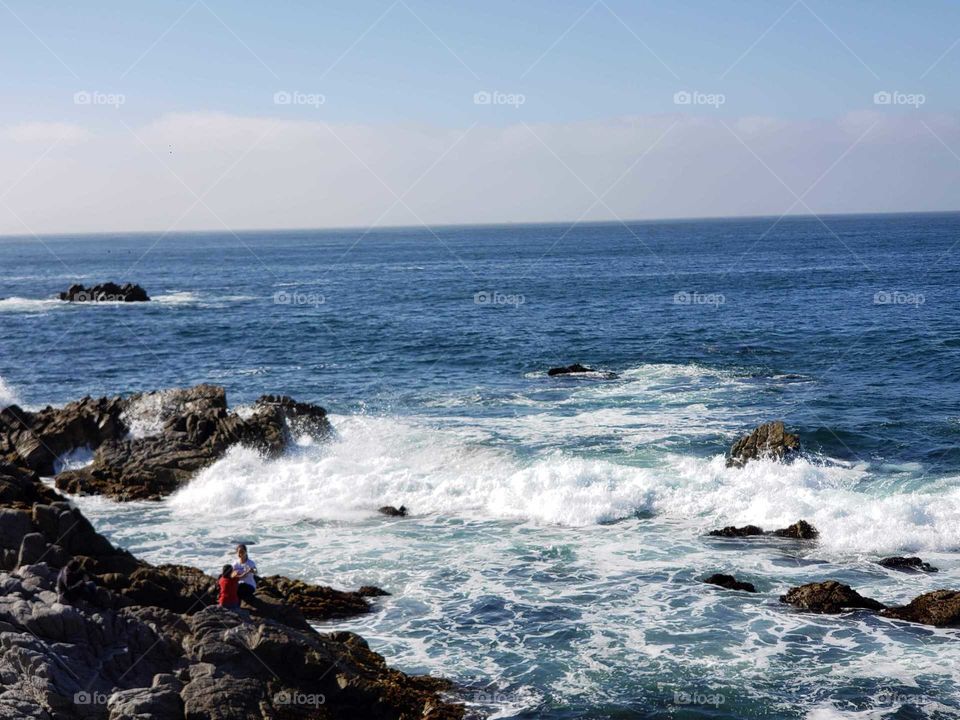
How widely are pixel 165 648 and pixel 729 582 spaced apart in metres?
13.9

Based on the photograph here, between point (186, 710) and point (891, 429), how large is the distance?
3039 cm

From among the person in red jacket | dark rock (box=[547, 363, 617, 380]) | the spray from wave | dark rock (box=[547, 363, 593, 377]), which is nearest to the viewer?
the person in red jacket

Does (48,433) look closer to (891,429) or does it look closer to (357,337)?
(357,337)

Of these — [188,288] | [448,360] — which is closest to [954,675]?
[448,360]

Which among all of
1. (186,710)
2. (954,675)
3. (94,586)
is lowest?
(954,675)

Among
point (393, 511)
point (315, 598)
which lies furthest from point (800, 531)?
point (315, 598)

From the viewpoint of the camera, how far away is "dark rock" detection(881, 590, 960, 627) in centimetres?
2070

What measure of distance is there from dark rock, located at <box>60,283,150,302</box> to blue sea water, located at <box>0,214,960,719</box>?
11395 mm

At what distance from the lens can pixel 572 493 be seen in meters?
30.3

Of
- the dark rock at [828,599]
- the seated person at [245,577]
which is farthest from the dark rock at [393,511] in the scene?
the dark rock at [828,599]

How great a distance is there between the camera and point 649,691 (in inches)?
714

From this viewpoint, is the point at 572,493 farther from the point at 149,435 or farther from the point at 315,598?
the point at 149,435

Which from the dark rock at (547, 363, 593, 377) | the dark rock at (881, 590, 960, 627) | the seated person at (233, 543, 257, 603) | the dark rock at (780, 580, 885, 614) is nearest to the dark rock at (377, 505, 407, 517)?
the seated person at (233, 543, 257, 603)

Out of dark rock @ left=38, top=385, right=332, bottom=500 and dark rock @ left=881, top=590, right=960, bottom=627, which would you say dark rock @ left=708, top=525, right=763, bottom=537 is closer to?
dark rock @ left=881, top=590, right=960, bottom=627
